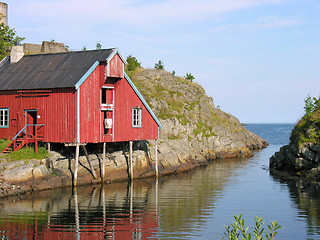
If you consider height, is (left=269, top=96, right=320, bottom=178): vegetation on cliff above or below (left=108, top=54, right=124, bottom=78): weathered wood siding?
below

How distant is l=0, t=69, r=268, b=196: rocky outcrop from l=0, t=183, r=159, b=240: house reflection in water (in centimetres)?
192

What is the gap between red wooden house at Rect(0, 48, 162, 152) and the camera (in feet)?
111

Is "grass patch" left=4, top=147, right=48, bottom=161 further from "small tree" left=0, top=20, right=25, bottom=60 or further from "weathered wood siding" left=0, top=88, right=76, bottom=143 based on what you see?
"small tree" left=0, top=20, right=25, bottom=60

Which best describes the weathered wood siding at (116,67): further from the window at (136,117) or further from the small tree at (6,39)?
the small tree at (6,39)

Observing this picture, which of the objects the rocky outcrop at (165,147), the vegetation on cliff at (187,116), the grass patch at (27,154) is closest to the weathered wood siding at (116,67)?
the rocky outcrop at (165,147)

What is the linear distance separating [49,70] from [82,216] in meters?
17.0

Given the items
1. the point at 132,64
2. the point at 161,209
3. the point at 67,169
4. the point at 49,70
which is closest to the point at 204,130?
the point at 132,64

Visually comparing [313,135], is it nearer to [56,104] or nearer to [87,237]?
[56,104]

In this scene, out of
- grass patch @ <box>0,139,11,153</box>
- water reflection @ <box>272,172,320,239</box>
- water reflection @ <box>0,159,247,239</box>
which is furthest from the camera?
grass patch @ <box>0,139,11,153</box>

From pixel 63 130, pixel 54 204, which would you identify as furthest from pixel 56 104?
pixel 54 204

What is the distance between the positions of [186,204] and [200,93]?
40.0 meters

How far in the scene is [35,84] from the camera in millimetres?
35969

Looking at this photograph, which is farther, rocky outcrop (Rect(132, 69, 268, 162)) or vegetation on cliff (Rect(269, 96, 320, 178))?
rocky outcrop (Rect(132, 69, 268, 162))


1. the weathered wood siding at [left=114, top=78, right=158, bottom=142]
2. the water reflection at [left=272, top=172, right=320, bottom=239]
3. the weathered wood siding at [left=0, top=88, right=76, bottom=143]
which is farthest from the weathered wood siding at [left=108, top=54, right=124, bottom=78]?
the water reflection at [left=272, top=172, right=320, bottom=239]
